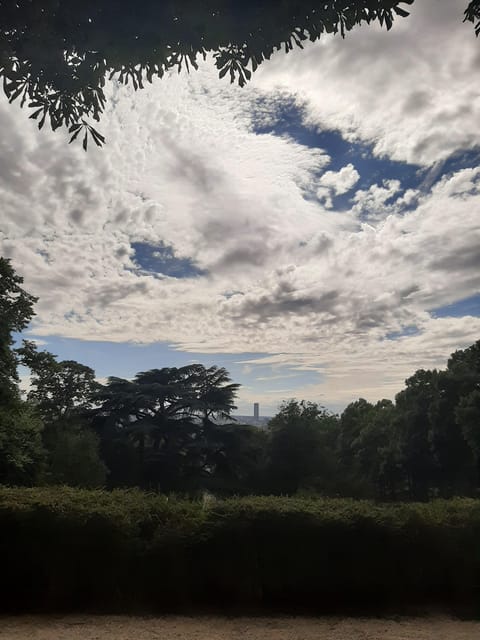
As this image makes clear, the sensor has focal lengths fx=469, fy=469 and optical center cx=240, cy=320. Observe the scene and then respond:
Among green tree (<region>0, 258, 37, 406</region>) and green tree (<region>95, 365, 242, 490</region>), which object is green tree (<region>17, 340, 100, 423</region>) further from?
green tree (<region>0, 258, 37, 406</region>)

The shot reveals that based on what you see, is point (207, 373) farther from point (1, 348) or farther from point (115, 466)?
point (1, 348)

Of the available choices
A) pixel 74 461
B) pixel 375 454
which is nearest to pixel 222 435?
pixel 74 461

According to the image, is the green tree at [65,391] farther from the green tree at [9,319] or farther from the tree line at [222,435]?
the green tree at [9,319]

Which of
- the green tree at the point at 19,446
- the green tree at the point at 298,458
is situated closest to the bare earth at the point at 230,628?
the green tree at the point at 19,446

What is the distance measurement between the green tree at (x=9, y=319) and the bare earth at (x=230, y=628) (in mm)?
12667

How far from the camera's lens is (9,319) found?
717 inches

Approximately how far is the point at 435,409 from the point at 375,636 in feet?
101

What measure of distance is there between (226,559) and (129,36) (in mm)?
6990

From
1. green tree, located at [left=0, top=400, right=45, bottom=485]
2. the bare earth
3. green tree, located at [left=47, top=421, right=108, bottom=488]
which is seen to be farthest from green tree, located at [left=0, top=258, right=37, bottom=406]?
the bare earth

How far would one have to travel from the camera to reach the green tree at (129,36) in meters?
3.78

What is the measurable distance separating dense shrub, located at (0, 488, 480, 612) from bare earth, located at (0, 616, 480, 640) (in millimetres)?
443

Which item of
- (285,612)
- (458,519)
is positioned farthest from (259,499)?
(458,519)

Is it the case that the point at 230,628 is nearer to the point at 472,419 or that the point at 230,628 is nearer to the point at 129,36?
the point at 129,36

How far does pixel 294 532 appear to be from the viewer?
Result: 738 centimetres
